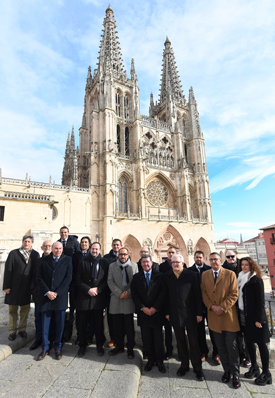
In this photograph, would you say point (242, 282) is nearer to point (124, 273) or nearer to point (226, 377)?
point (226, 377)

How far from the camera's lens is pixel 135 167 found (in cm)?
2352

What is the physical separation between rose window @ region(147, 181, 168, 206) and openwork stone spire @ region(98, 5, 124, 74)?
14.1 metres

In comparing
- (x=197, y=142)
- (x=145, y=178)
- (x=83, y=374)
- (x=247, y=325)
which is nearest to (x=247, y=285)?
(x=247, y=325)

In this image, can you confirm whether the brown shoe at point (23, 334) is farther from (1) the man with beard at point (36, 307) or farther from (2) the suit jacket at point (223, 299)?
(2) the suit jacket at point (223, 299)

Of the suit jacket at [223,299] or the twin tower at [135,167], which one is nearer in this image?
the suit jacket at [223,299]

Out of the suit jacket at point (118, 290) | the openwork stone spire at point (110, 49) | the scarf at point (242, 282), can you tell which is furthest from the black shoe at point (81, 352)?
the openwork stone spire at point (110, 49)

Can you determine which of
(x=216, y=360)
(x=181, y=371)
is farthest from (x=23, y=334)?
(x=216, y=360)

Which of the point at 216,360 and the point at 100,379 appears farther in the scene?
the point at 216,360

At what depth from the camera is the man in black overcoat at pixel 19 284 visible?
3.92 metres

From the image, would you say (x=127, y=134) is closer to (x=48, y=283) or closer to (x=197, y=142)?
(x=197, y=142)

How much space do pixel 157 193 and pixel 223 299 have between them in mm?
22036

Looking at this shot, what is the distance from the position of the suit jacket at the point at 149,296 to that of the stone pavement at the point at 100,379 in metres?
0.62

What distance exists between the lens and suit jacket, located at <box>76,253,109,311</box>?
3.69 metres

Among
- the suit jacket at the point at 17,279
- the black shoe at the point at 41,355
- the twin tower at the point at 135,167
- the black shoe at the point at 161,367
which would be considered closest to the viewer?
the black shoe at the point at 161,367
